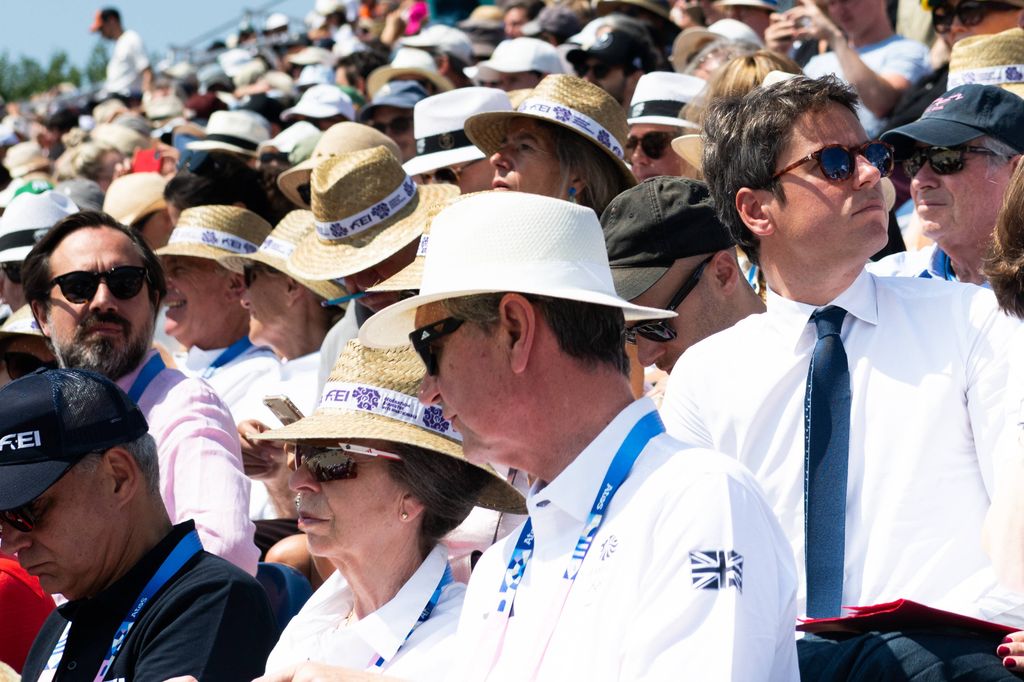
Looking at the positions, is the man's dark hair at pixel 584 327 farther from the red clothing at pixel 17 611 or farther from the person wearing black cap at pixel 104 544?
the red clothing at pixel 17 611

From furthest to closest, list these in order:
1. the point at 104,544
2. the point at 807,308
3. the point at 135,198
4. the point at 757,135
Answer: the point at 135,198 → the point at 104,544 → the point at 757,135 → the point at 807,308

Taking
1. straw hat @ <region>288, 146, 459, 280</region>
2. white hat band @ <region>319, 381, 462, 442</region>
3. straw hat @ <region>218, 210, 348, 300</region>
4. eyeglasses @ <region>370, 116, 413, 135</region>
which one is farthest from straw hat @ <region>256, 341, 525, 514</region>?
eyeglasses @ <region>370, 116, 413, 135</region>

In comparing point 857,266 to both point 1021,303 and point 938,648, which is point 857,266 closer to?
point 1021,303

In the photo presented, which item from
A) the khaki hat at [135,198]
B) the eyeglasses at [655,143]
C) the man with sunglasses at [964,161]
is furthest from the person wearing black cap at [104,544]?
the khaki hat at [135,198]

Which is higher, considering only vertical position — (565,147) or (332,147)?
(565,147)

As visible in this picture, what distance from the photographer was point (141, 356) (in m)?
5.54

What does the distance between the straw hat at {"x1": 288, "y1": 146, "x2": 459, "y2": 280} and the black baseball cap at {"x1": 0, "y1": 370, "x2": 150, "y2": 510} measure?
1941 mm

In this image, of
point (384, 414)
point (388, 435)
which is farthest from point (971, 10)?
point (388, 435)

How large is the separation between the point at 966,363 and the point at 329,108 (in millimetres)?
8160

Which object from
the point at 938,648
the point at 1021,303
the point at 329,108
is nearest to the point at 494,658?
the point at 938,648

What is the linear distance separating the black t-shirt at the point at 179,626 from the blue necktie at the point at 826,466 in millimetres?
A: 1457

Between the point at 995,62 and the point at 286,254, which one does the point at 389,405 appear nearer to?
the point at 286,254

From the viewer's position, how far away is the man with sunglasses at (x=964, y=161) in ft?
14.9

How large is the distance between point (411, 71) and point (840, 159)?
25.9 ft
